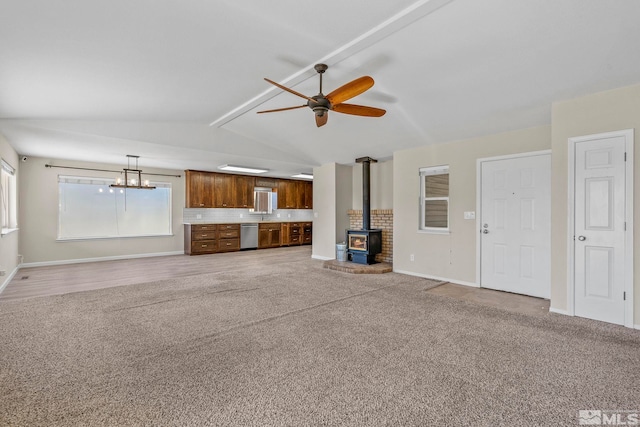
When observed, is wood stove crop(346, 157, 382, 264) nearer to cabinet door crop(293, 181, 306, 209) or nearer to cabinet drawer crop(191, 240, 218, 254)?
cabinet drawer crop(191, 240, 218, 254)

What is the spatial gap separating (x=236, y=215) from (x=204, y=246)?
164cm

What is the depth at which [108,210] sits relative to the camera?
24.7 ft

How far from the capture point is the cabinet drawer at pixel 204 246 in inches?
324

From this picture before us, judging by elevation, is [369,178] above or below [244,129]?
below

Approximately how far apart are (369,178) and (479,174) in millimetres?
2351

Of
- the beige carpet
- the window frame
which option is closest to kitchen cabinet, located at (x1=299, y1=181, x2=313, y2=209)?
the window frame

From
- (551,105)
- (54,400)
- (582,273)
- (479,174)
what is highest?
(551,105)

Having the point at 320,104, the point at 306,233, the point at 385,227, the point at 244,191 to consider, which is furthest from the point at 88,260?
the point at 320,104

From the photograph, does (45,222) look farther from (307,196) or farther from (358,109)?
(358,109)

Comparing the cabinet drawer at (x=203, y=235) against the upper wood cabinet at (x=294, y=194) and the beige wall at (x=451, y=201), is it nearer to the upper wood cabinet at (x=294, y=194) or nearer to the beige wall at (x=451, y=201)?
the upper wood cabinet at (x=294, y=194)

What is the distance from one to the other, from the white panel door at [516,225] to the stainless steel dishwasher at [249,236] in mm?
6442

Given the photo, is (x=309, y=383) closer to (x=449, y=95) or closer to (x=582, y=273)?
(x=582, y=273)

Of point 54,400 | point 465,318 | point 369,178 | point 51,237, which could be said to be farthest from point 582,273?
point 51,237

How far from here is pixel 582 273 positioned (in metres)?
3.43
